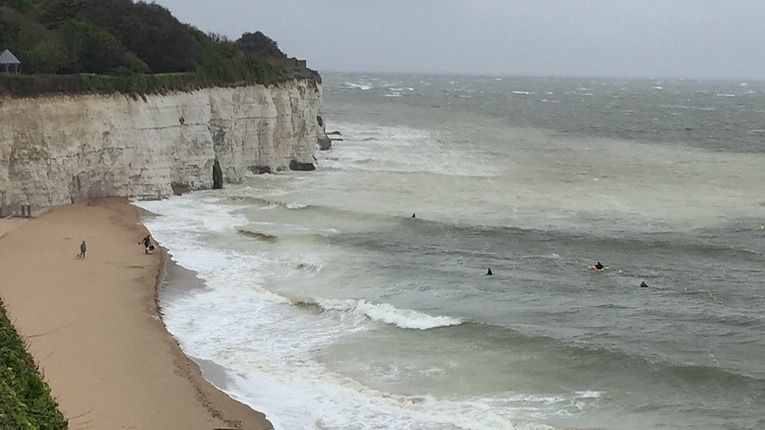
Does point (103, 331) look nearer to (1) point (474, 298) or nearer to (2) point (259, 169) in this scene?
(1) point (474, 298)

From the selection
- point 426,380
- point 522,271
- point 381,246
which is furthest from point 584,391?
point 381,246

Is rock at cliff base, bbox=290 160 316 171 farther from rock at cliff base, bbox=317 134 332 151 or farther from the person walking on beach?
the person walking on beach

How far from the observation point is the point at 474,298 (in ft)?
79.1

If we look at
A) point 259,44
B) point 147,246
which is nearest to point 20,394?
point 147,246

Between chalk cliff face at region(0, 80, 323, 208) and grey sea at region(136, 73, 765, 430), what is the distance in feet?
5.60

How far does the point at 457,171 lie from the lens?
2061 inches

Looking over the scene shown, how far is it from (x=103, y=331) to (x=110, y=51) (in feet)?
74.6

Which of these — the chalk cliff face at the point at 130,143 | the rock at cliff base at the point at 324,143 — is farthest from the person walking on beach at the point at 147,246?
the rock at cliff base at the point at 324,143

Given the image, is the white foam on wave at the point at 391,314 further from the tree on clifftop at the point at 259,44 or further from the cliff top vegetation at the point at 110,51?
the tree on clifftop at the point at 259,44

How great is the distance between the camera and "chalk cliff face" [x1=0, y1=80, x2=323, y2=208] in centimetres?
3167

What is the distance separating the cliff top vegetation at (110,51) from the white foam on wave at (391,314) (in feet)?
55.4

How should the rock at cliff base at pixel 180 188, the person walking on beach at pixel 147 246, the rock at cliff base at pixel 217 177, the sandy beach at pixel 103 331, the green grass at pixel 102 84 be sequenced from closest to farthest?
the sandy beach at pixel 103 331
the person walking on beach at pixel 147 246
the green grass at pixel 102 84
the rock at cliff base at pixel 180 188
the rock at cliff base at pixel 217 177

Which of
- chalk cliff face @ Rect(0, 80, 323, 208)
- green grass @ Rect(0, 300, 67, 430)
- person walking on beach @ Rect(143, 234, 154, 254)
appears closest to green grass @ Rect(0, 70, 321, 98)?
chalk cliff face @ Rect(0, 80, 323, 208)

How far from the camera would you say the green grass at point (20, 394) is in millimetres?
8438
